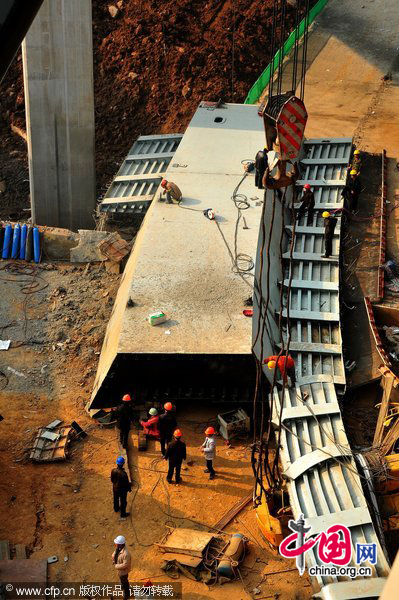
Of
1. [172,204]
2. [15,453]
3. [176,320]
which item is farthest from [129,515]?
[172,204]

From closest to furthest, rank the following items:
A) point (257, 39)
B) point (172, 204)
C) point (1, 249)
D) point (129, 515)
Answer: point (129, 515) → point (172, 204) → point (1, 249) → point (257, 39)

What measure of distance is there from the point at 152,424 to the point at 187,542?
2622mm

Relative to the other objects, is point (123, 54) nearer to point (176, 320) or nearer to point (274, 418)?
point (176, 320)

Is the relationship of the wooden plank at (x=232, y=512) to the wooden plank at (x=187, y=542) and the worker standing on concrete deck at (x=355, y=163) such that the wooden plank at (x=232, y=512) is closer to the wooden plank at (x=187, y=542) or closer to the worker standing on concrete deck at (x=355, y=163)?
the wooden plank at (x=187, y=542)

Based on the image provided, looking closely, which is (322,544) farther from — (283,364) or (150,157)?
(150,157)

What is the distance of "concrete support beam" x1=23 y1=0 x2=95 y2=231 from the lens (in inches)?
904

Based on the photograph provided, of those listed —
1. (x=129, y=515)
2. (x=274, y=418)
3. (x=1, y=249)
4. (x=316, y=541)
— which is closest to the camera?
(x=316, y=541)

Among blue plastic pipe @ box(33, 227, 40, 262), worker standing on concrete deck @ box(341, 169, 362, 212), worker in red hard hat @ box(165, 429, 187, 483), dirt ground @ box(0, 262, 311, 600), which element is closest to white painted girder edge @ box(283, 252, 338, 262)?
worker standing on concrete deck @ box(341, 169, 362, 212)

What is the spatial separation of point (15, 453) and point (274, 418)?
449 centimetres

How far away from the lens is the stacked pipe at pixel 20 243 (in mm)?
21781

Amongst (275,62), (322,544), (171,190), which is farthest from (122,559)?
(275,62)

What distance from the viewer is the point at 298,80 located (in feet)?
91.9

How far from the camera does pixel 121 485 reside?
1387cm

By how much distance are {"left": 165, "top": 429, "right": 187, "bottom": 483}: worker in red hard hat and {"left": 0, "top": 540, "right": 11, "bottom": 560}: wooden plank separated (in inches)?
111
